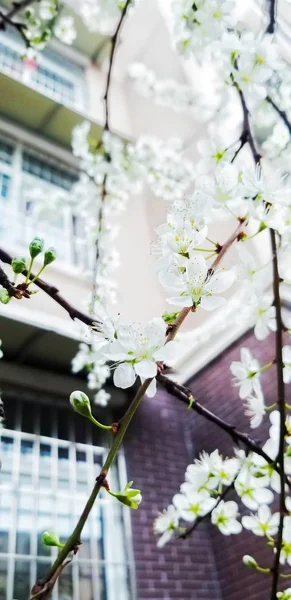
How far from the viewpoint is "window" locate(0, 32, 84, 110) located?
17.2 ft

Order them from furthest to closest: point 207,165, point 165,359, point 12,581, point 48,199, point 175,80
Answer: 1. point 175,80
2. point 48,199
3. point 12,581
4. point 207,165
5. point 165,359

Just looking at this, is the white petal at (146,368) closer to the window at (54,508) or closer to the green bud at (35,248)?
the green bud at (35,248)

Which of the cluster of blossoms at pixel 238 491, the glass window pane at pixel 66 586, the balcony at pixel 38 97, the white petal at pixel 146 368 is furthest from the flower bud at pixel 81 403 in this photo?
the balcony at pixel 38 97

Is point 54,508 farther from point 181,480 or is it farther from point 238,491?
point 238,491

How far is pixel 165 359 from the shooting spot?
683 millimetres

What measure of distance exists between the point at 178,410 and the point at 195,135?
2.73 m

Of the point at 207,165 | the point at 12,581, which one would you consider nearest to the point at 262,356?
the point at 12,581

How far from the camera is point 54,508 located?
3008mm

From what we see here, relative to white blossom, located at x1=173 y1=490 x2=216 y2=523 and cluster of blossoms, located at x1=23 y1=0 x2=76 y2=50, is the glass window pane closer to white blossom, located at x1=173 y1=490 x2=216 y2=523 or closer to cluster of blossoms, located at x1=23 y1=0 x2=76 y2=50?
white blossom, located at x1=173 y1=490 x2=216 y2=523

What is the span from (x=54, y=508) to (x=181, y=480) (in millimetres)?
1082

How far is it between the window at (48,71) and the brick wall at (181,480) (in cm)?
310

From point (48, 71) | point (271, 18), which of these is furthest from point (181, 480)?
point (48, 71)

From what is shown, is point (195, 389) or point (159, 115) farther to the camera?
point (159, 115)

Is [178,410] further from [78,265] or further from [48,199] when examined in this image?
[48,199]
